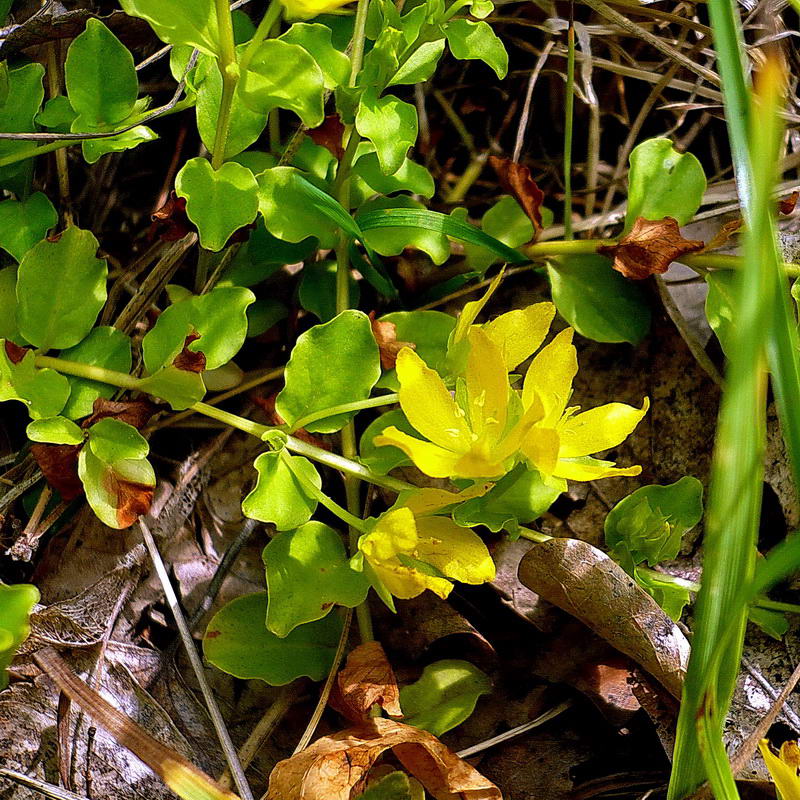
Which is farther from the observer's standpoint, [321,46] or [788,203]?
[788,203]

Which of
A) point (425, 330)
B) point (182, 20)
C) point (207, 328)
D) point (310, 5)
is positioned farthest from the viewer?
point (425, 330)

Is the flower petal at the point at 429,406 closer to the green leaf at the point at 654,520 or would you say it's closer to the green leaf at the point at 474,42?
the green leaf at the point at 654,520

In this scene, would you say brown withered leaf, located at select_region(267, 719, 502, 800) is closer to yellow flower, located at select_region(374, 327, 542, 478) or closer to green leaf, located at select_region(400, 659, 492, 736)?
green leaf, located at select_region(400, 659, 492, 736)

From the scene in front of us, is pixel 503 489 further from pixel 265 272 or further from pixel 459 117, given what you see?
pixel 459 117

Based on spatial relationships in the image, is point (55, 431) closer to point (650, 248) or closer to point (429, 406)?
point (429, 406)

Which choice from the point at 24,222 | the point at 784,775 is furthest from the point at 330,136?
the point at 784,775

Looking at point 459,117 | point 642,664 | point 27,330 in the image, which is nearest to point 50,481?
point 27,330
